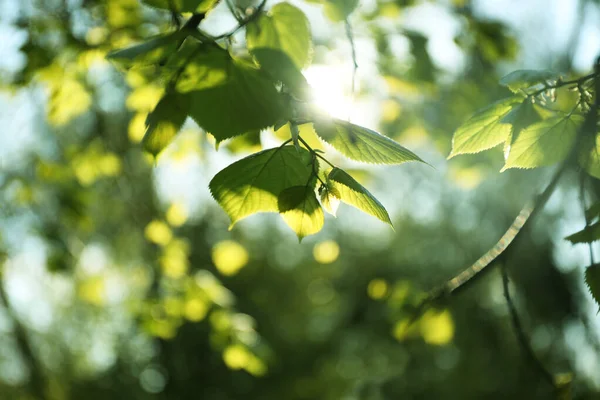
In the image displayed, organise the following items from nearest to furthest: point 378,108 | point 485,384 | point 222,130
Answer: point 222,130
point 378,108
point 485,384

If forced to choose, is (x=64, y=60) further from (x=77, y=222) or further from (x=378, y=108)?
(x=378, y=108)

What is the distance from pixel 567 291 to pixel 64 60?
28.8ft

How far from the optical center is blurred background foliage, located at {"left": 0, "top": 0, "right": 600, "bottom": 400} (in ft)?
7.08

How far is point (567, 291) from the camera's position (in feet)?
27.7

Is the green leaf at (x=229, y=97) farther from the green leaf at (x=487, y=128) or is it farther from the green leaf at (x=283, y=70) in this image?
the green leaf at (x=487, y=128)

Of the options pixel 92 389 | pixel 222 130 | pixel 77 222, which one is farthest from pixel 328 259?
pixel 92 389


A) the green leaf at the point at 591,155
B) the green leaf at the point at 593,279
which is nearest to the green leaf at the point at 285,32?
the green leaf at the point at 591,155

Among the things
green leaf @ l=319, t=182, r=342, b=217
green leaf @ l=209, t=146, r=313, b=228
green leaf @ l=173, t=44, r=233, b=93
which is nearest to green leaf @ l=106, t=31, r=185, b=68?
green leaf @ l=173, t=44, r=233, b=93

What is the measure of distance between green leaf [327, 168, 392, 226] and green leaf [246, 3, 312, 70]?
0.17 m

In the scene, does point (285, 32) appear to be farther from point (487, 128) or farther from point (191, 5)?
point (487, 128)

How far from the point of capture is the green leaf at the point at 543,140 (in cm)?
78

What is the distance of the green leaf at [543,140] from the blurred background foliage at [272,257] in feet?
1.59

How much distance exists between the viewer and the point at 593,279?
78cm

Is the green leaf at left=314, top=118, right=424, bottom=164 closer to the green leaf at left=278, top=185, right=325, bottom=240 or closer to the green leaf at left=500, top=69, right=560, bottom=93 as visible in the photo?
the green leaf at left=278, top=185, right=325, bottom=240
